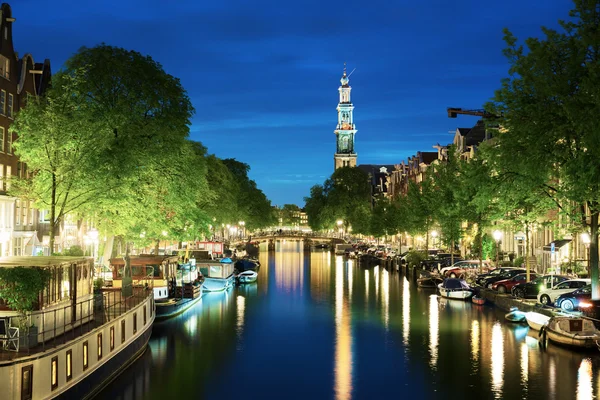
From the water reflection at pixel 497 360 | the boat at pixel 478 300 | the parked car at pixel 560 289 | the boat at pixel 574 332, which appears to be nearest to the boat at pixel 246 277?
the boat at pixel 478 300

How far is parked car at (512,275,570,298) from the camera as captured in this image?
55188 mm

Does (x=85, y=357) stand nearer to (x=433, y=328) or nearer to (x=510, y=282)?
(x=433, y=328)

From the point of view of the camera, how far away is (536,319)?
1826 inches

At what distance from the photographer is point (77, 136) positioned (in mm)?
46281

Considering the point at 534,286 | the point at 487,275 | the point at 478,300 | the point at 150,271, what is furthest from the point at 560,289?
the point at 150,271

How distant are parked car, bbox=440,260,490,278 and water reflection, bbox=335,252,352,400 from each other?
12284 mm

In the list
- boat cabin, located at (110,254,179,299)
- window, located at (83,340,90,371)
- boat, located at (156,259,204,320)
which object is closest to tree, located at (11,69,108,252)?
boat cabin, located at (110,254,179,299)

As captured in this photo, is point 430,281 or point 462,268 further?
point 430,281

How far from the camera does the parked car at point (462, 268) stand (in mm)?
76500

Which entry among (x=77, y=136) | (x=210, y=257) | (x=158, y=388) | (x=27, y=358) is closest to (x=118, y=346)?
(x=158, y=388)

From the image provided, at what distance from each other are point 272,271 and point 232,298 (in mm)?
37902

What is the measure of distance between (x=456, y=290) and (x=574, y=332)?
2597cm

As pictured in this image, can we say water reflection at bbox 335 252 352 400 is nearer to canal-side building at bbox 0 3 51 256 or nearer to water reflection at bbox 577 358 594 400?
water reflection at bbox 577 358 594 400

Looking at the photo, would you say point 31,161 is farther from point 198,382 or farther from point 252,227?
point 252,227
